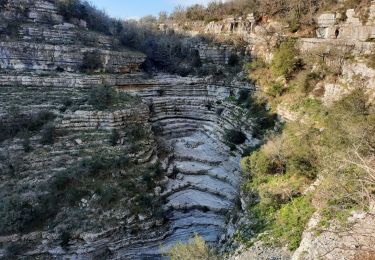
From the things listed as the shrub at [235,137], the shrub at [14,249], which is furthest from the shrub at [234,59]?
the shrub at [14,249]

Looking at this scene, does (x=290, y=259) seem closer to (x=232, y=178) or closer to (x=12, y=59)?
(x=232, y=178)

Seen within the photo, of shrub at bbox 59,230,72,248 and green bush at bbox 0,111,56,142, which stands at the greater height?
green bush at bbox 0,111,56,142

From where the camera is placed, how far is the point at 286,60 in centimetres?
2048

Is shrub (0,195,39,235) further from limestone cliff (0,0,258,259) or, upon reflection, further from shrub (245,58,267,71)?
shrub (245,58,267,71)

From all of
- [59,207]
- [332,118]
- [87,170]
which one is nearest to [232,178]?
[332,118]

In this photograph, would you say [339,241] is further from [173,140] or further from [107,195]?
[173,140]


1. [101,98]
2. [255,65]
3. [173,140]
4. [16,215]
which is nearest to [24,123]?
[101,98]

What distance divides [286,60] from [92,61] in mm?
14918

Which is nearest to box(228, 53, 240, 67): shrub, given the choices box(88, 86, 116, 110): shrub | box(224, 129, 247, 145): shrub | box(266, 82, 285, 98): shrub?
box(266, 82, 285, 98): shrub

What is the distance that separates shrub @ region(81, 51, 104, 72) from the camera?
2620 cm

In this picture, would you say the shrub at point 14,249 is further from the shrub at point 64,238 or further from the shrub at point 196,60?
the shrub at point 196,60

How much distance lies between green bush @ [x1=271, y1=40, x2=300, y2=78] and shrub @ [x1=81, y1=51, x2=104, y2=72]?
13.7 meters

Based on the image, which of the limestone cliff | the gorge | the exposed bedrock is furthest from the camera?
the exposed bedrock

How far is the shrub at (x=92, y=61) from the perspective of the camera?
2620 centimetres
